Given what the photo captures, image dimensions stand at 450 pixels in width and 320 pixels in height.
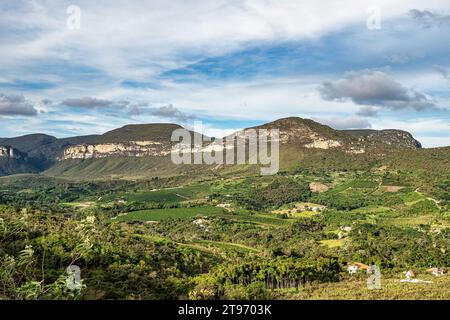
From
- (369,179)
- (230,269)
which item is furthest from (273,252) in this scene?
(369,179)

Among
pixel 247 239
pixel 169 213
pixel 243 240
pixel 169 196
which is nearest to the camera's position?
pixel 243 240

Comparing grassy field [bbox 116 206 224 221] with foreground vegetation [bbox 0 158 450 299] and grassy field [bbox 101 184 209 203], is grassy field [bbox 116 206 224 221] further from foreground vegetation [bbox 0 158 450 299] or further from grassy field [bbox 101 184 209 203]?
grassy field [bbox 101 184 209 203]

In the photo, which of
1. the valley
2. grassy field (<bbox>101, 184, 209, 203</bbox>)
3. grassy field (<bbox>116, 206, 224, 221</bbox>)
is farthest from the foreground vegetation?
grassy field (<bbox>101, 184, 209, 203</bbox>)

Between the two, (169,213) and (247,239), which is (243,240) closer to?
(247,239)

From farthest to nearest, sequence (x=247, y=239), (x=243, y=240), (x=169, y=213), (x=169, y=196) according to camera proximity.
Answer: (x=169, y=196) < (x=169, y=213) < (x=247, y=239) < (x=243, y=240)

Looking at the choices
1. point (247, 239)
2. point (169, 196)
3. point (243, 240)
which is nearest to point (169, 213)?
point (243, 240)

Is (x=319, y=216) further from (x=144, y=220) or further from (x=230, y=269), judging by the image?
(x=230, y=269)

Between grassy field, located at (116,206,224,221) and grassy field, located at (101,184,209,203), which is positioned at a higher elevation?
grassy field, located at (101,184,209,203)

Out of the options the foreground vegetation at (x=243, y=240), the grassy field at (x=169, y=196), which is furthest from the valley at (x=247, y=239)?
the grassy field at (x=169, y=196)

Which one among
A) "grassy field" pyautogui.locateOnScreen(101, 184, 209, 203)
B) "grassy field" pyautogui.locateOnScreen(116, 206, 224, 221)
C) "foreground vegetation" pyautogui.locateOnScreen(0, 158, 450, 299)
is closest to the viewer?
"foreground vegetation" pyautogui.locateOnScreen(0, 158, 450, 299)

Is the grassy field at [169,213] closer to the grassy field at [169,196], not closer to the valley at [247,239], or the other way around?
the valley at [247,239]
